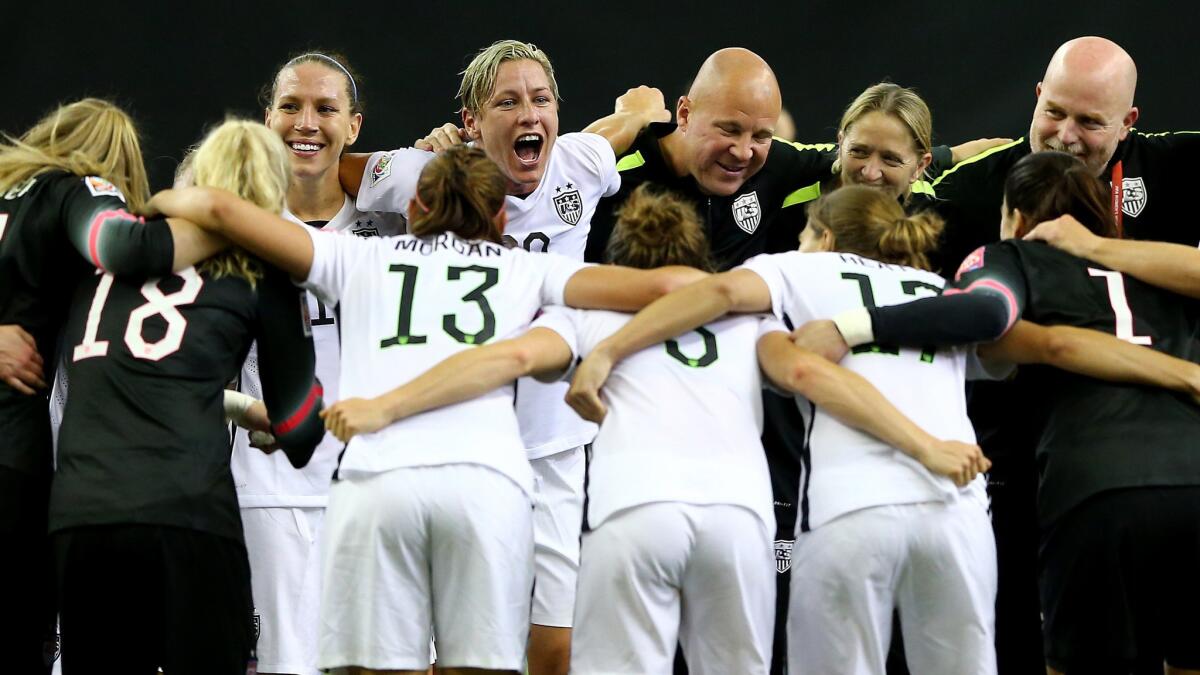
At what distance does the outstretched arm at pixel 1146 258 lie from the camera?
367cm

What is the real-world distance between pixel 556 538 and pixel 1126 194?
228cm

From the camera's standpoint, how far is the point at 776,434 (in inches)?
188

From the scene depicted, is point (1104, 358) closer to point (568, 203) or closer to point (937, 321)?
point (937, 321)

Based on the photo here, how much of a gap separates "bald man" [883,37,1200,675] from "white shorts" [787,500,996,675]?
1.28 metres

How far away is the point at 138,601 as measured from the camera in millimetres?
3211

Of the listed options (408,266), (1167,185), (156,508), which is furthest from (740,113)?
(156,508)

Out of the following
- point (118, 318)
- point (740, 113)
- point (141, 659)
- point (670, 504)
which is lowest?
point (141, 659)

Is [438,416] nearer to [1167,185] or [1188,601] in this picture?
[1188,601]

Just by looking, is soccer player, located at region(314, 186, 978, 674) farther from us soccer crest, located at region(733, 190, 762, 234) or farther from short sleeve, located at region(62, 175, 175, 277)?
us soccer crest, located at region(733, 190, 762, 234)

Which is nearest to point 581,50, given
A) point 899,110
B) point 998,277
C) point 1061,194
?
point 899,110

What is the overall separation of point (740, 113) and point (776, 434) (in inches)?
44.3

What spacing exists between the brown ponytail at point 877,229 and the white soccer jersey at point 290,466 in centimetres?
166

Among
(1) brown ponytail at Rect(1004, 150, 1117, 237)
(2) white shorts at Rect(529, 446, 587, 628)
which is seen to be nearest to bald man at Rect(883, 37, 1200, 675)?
(1) brown ponytail at Rect(1004, 150, 1117, 237)

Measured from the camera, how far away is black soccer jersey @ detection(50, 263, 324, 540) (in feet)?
10.6
